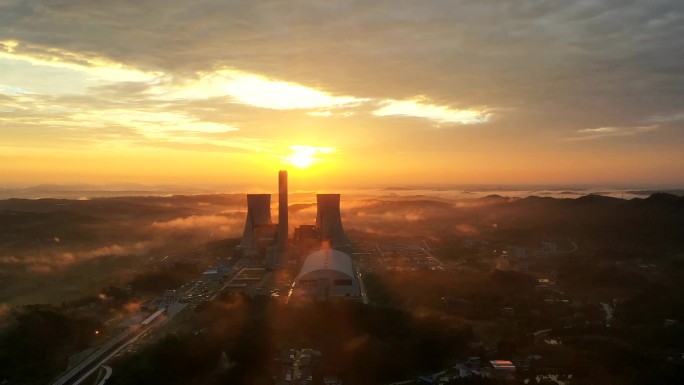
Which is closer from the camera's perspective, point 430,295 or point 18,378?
point 18,378

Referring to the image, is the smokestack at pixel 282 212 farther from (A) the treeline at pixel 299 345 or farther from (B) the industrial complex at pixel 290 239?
(A) the treeline at pixel 299 345

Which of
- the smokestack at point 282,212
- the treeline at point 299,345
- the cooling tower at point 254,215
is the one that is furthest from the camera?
the cooling tower at point 254,215

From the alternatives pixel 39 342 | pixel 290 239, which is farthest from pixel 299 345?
pixel 290 239

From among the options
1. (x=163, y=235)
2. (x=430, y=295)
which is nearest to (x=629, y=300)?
(x=430, y=295)

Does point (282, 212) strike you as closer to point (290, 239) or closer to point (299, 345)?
point (290, 239)

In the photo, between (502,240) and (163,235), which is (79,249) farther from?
(502,240)

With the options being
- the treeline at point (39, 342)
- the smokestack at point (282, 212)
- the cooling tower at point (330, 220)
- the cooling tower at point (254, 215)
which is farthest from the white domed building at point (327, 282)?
the cooling tower at point (254, 215)
